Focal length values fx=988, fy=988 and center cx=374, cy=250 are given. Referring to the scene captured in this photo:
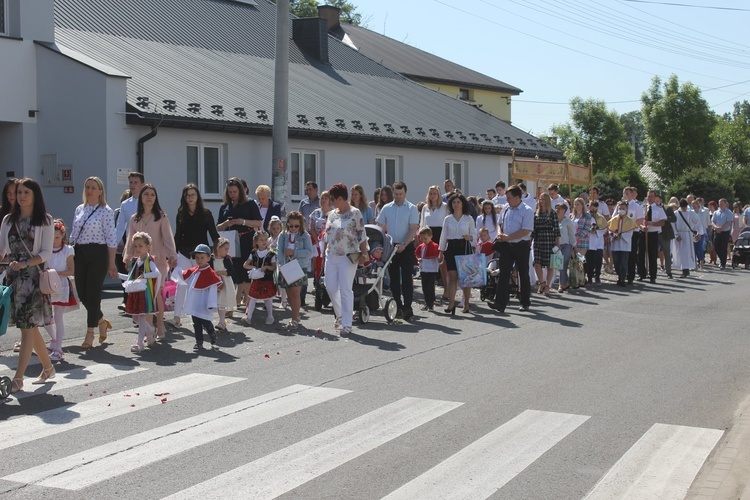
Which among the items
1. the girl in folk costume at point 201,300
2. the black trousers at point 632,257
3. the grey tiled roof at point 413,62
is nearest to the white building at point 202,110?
the black trousers at point 632,257

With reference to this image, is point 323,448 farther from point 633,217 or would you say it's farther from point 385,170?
point 385,170

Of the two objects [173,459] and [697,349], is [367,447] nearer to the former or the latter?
[173,459]

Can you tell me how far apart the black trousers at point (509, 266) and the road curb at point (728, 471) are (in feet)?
24.8

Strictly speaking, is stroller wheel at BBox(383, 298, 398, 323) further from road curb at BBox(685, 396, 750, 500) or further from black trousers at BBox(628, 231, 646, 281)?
black trousers at BBox(628, 231, 646, 281)

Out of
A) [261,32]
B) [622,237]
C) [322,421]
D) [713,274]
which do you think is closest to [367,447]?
[322,421]

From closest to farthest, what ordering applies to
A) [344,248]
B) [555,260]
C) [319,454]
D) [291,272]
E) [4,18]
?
[319,454]
[344,248]
[291,272]
[555,260]
[4,18]

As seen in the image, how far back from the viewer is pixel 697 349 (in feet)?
39.5

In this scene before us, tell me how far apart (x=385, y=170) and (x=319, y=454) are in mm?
22773

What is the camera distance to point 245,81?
26.5 meters

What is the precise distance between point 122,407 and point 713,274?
68.3 ft

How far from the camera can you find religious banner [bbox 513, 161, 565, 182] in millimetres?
24391

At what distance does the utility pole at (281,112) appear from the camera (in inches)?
721

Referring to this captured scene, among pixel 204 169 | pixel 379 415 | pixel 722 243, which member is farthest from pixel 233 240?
pixel 722 243

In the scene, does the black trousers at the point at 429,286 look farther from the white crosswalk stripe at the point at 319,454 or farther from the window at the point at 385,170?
the window at the point at 385,170
